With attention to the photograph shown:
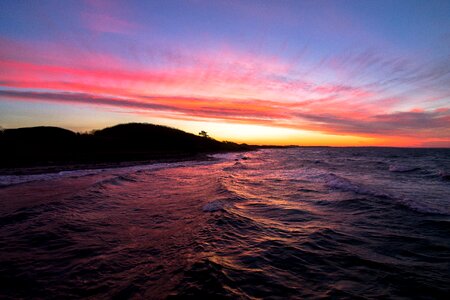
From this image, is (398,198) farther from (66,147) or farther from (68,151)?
(66,147)

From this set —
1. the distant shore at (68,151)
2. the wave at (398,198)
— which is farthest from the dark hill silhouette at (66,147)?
the wave at (398,198)

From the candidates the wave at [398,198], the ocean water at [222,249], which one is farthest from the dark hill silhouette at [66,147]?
the wave at [398,198]

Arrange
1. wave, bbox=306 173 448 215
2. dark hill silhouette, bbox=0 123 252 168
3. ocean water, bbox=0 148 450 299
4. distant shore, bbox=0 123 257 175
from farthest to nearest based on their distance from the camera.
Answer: dark hill silhouette, bbox=0 123 252 168 → distant shore, bbox=0 123 257 175 → wave, bbox=306 173 448 215 → ocean water, bbox=0 148 450 299

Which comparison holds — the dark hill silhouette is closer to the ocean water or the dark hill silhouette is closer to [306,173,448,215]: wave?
the ocean water

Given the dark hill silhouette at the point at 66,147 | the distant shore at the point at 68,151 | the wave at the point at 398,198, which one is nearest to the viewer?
the wave at the point at 398,198

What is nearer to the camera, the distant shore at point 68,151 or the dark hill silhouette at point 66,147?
the distant shore at point 68,151

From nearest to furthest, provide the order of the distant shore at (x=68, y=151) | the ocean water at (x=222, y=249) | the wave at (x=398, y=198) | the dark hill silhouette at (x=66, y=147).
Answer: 1. the ocean water at (x=222, y=249)
2. the wave at (x=398, y=198)
3. the distant shore at (x=68, y=151)
4. the dark hill silhouette at (x=66, y=147)

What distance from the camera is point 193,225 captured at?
7.43m

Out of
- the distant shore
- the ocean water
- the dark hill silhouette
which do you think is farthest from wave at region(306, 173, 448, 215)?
the dark hill silhouette

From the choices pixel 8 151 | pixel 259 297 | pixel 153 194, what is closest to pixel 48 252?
pixel 259 297

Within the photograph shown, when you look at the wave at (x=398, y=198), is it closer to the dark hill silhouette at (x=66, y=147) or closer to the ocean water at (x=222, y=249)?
the ocean water at (x=222, y=249)

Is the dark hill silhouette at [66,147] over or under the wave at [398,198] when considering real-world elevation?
over

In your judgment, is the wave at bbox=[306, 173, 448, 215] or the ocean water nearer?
the ocean water

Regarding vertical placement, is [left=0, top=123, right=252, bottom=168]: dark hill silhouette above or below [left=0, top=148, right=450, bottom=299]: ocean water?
above
